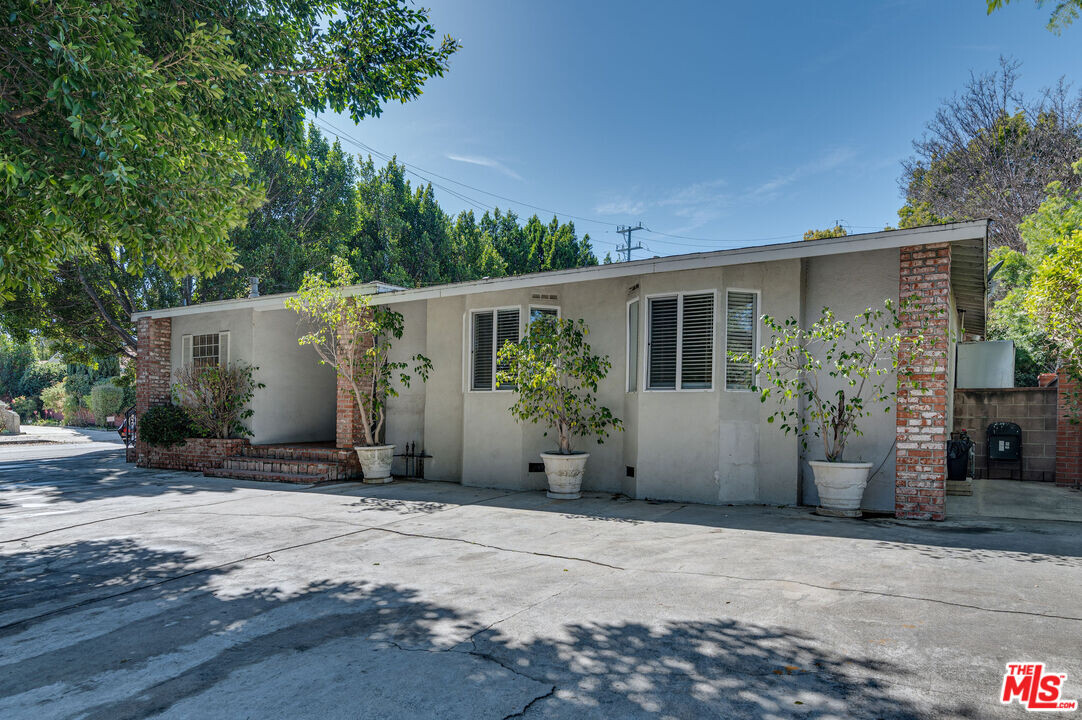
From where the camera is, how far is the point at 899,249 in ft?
24.3

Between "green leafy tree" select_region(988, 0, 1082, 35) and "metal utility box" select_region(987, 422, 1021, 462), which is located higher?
"green leafy tree" select_region(988, 0, 1082, 35)

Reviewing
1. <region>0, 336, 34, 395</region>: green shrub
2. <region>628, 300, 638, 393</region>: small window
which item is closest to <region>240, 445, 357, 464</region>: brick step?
<region>628, 300, 638, 393</region>: small window

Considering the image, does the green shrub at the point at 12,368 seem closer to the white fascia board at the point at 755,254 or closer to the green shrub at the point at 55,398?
the green shrub at the point at 55,398

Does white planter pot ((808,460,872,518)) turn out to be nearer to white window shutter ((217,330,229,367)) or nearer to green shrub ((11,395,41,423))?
white window shutter ((217,330,229,367))

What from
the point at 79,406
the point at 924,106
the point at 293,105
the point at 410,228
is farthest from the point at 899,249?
the point at 79,406

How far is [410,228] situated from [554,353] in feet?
62.4

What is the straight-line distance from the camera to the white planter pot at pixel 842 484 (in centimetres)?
709

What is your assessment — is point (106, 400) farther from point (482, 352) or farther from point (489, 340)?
point (489, 340)

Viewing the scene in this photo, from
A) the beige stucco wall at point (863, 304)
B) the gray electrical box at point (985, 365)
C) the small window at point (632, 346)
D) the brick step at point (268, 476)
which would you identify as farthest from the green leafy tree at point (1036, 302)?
the brick step at point (268, 476)

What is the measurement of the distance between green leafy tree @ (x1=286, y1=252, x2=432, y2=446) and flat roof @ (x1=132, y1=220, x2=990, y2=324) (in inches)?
12.3

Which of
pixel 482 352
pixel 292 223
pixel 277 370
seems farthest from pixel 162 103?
pixel 292 223

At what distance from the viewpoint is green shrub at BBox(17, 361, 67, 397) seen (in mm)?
34781

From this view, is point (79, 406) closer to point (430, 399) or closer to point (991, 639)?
point (430, 399)

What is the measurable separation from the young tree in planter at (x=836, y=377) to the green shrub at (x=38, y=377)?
4054cm
